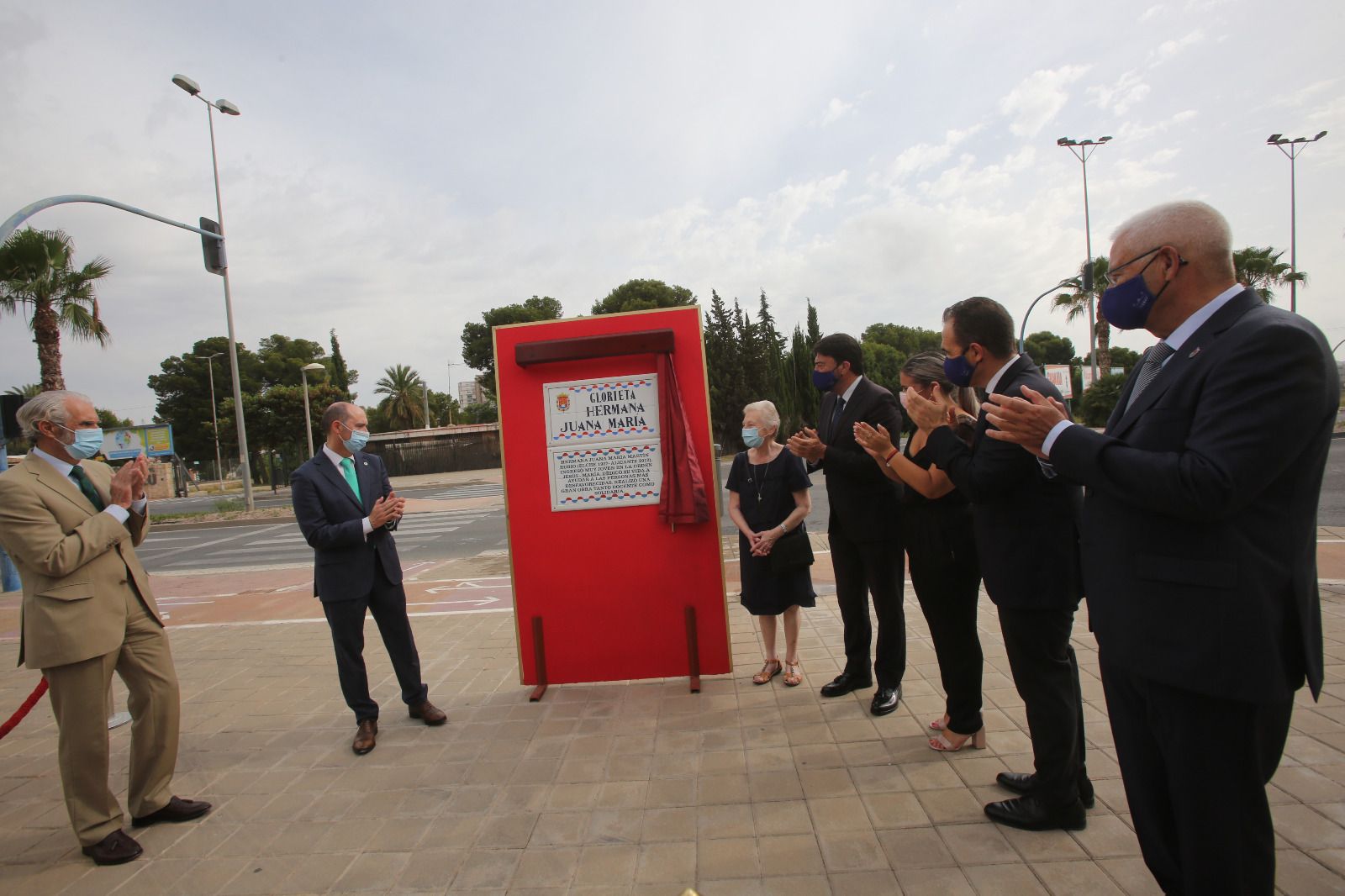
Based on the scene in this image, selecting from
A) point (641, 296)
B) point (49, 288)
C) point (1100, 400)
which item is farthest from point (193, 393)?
point (1100, 400)

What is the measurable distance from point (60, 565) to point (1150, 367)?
406cm

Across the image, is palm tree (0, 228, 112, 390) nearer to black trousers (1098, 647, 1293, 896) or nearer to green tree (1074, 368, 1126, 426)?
black trousers (1098, 647, 1293, 896)

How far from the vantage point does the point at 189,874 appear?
289 centimetres

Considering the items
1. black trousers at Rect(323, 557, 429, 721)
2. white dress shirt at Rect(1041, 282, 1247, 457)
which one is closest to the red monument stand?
black trousers at Rect(323, 557, 429, 721)

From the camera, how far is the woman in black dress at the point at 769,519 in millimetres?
4523

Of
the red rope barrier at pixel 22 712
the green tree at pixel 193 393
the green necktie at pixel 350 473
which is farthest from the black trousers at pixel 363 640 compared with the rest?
the green tree at pixel 193 393

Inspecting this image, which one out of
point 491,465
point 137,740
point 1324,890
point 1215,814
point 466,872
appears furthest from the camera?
point 491,465

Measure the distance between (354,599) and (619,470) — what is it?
174 centimetres

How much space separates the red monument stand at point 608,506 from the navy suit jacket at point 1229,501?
2.80 meters

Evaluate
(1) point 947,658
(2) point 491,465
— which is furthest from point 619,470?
(2) point 491,465

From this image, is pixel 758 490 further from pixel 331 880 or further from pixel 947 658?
pixel 331 880

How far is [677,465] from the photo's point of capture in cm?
442

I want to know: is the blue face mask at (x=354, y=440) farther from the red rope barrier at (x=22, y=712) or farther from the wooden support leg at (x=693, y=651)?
the wooden support leg at (x=693, y=651)

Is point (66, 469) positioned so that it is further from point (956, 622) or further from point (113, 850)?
point (956, 622)
